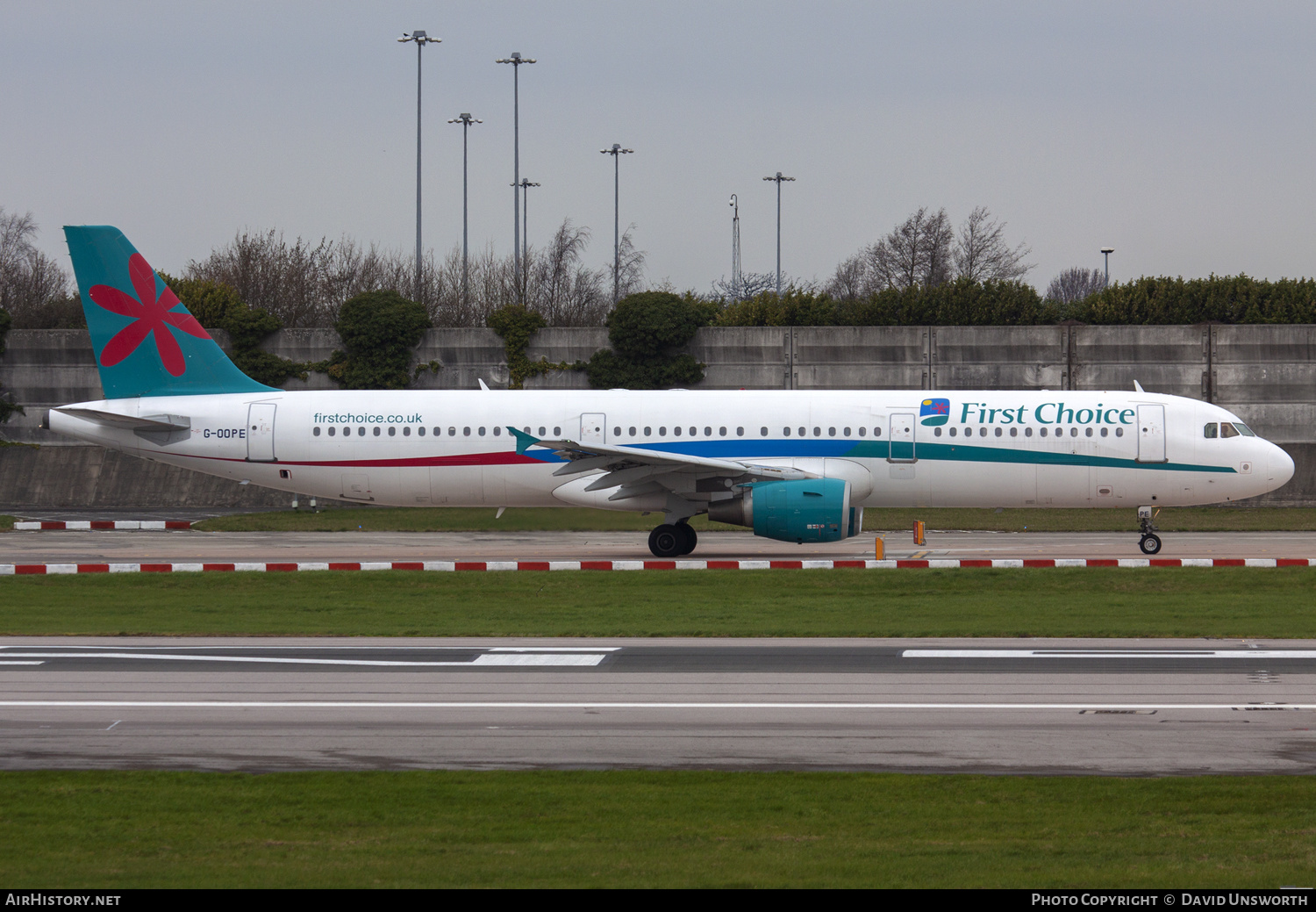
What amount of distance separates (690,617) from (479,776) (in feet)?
30.2

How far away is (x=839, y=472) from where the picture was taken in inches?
1101

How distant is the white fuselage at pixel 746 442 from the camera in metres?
28.2

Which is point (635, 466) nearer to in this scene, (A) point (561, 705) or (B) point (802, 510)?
(B) point (802, 510)

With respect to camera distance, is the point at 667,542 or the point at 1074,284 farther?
the point at 1074,284

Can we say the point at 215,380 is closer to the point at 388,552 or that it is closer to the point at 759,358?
the point at 388,552

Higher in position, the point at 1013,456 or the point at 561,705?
the point at 1013,456

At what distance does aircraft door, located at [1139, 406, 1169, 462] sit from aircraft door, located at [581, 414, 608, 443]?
11.5 meters

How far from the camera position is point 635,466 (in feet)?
89.7

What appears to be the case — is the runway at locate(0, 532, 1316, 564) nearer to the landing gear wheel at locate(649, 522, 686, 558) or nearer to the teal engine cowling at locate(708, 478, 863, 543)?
the landing gear wheel at locate(649, 522, 686, 558)

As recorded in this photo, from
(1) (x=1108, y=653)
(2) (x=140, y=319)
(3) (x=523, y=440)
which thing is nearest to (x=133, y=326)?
(2) (x=140, y=319)

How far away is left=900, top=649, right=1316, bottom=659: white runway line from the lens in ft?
52.5

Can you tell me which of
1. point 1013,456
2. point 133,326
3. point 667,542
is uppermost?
point 133,326

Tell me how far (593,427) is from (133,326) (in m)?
10.4
